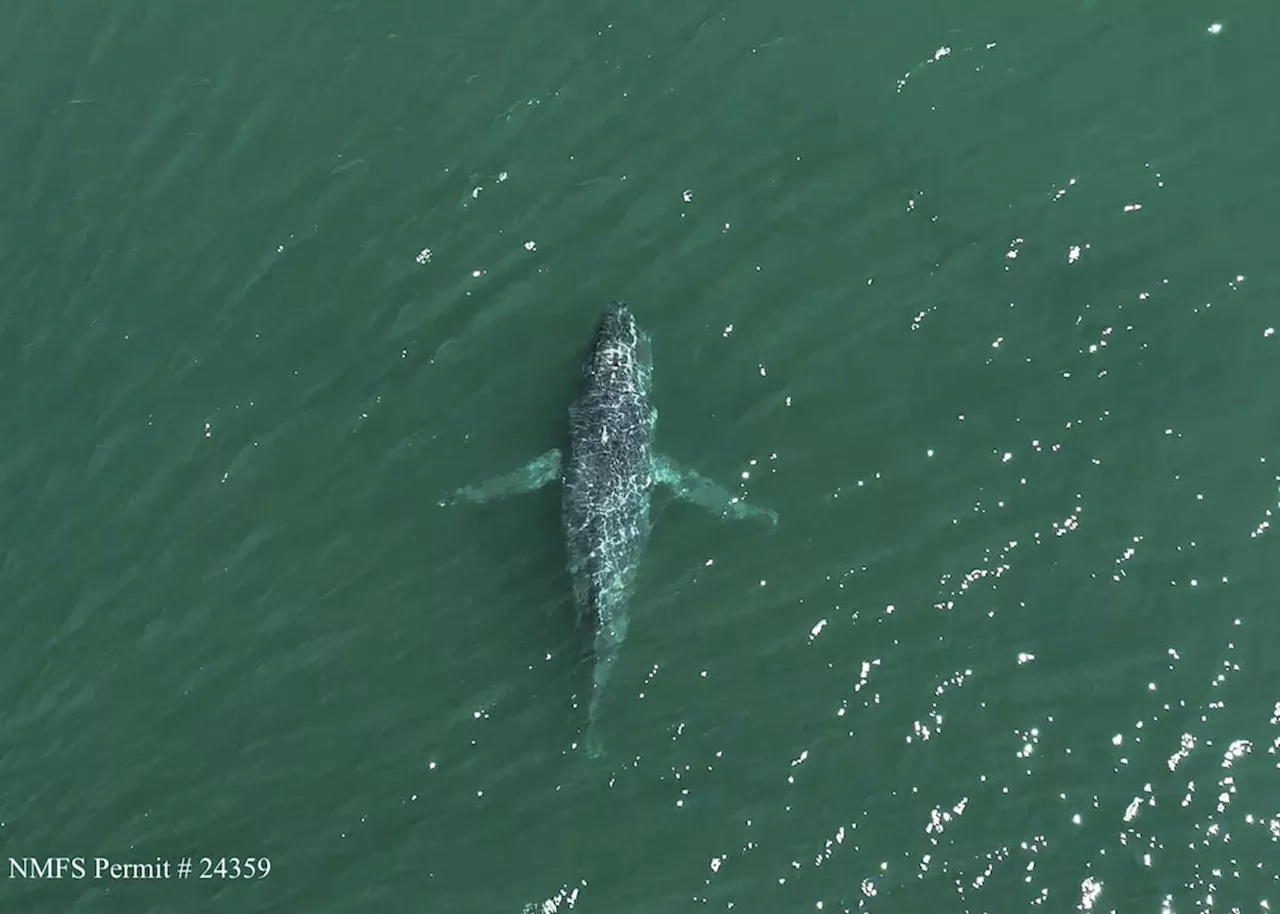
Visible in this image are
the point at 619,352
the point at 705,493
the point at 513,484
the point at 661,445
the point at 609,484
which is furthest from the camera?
the point at 619,352

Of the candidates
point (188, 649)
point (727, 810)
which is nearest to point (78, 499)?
point (188, 649)

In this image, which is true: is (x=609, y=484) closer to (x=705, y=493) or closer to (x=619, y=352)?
(x=705, y=493)

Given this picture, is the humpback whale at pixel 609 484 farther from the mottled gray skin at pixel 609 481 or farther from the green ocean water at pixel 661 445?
the green ocean water at pixel 661 445

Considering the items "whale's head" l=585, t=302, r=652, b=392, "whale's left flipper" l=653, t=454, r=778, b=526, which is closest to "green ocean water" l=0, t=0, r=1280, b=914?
"whale's left flipper" l=653, t=454, r=778, b=526

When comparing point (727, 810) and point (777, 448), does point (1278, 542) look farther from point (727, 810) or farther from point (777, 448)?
point (727, 810)

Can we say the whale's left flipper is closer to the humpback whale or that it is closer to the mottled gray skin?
the humpback whale

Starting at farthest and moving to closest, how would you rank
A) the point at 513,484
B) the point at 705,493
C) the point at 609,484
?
the point at 513,484
the point at 609,484
the point at 705,493

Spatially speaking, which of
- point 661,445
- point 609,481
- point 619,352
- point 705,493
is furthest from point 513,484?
point 705,493
